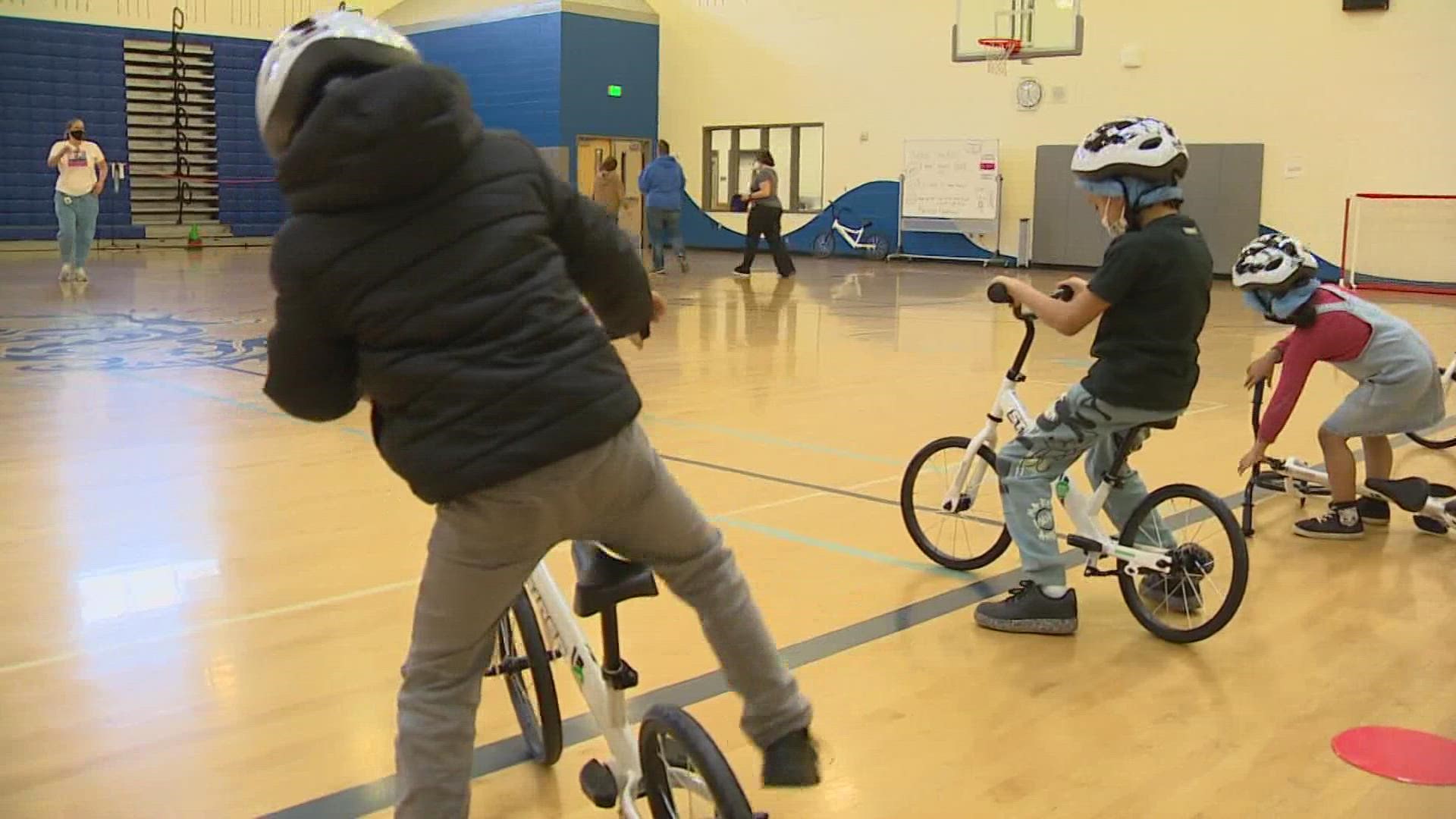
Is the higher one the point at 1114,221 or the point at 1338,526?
the point at 1114,221

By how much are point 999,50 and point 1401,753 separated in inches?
658

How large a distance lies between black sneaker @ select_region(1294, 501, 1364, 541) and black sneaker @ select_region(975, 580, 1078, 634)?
4.98ft

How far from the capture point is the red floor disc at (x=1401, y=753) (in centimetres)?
275

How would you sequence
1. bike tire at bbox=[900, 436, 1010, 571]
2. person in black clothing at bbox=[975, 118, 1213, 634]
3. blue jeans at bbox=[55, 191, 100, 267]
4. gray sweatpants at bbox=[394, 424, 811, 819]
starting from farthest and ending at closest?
blue jeans at bbox=[55, 191, 100, 267] < bike tire at bbox=[900, 436, 1010, 571] < person in black clothing at bbox=[975, 118, 1213, 634] < gray sweatpants at bbox=[394, 424, 811, 819]

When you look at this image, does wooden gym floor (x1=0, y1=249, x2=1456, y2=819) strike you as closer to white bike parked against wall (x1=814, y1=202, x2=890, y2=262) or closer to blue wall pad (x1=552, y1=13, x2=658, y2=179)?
white bike parked against wall (x1=814, y1=202, x2=890, y2=262)

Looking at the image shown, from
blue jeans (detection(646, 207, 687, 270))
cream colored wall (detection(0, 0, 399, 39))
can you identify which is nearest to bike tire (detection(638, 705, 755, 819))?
blue jeans (detection(646, 207, 687, 270))

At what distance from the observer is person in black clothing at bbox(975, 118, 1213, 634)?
11.2ft

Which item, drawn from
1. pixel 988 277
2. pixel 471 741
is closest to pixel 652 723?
pixel 471 741

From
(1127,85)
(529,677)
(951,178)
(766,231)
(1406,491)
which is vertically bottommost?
(529,677)

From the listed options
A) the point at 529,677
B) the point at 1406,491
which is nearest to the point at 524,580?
the point at 529,677

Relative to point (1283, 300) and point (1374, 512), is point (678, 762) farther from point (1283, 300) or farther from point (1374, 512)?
point (1374, 512)

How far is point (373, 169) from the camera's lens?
5.53 ft

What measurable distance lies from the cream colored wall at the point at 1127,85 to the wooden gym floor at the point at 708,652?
1046cm

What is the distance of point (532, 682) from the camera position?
278 centimetres
